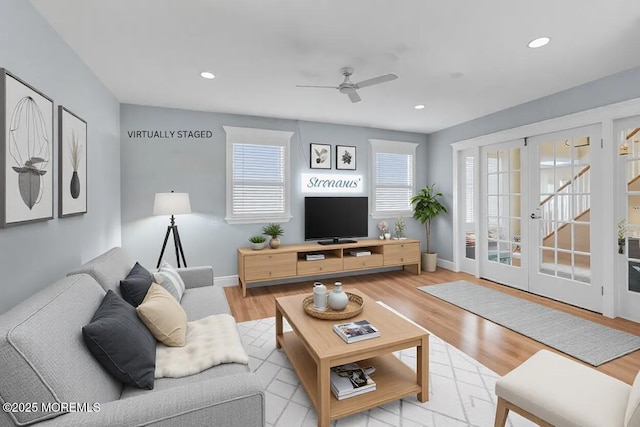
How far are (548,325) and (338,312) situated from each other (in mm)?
2262

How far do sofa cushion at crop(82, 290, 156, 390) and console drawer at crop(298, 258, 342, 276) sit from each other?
2.87m

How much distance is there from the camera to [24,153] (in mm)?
1706

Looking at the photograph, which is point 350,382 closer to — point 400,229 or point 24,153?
point 24,153

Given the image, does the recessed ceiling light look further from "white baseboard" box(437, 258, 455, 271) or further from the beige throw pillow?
"white baseboard" box(437, 258, 455, 271)

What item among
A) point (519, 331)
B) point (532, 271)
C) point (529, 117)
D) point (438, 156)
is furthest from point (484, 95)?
point (519, 331)

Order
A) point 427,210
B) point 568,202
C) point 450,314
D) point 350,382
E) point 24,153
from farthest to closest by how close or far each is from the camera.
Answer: point 427,210
point 568,202
point 450,314
point 350,382
point 24,153

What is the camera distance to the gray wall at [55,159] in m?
1.66

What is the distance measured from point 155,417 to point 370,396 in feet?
3.94

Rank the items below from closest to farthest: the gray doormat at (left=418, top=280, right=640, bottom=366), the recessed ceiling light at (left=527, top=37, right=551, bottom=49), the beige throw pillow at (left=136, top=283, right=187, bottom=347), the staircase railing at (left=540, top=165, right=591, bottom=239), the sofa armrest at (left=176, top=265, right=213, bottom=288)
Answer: the beige throw pillow at (left=136, top=283, right=187, bottom=347) < the recessed ceiling light at (left=527, top=37, right=551, bottom=49) < the gray doormat at (left=418, top=280, right=640, bottom=366) < the sofa armrest at (left=176, top=265, right=213, bottom=288) < the staircase railing at (left=540, top=165, right=591, bottom=239)

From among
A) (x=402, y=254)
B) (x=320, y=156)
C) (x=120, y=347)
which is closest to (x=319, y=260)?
(x=402, y=254)

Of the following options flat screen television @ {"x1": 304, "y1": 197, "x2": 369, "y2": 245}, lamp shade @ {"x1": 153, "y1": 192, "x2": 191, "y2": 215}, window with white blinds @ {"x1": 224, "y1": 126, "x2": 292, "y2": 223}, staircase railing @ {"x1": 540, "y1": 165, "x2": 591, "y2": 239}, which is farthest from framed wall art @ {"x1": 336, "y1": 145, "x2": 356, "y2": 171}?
staircase railing @ {"x1": 540, "y1": 165, "x2": 591, "y2": 239}

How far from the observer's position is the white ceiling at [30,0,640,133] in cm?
201

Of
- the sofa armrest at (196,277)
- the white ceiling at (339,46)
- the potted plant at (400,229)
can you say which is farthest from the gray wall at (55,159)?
the potted plant at (400,229)

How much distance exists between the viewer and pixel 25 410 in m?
0.96
